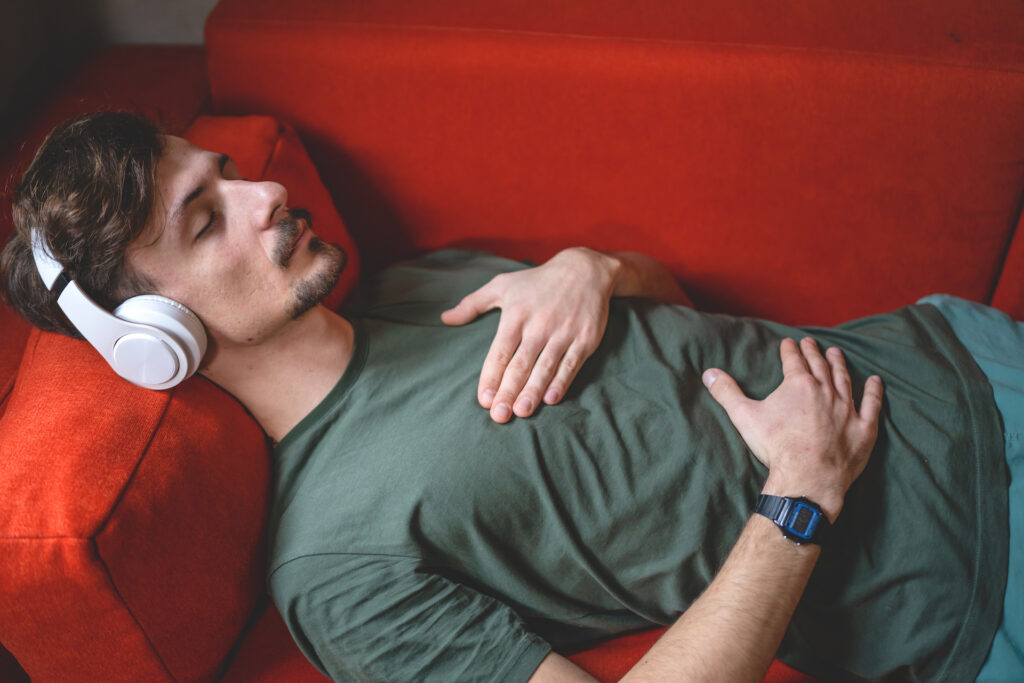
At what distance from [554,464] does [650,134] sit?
2.30 feet

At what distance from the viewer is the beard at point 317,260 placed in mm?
1101

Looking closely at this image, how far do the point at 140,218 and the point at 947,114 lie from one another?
1352 mm

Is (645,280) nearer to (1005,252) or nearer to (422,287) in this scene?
(422,287)

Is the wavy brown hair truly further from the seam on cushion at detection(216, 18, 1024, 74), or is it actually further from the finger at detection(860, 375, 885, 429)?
the finger at detection(860, 375, 885, 429)

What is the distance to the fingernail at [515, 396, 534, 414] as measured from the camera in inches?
42.9

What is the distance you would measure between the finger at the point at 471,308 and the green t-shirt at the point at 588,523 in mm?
80

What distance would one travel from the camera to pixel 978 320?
4.18 ft

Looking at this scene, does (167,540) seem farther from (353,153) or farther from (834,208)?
(834,208)

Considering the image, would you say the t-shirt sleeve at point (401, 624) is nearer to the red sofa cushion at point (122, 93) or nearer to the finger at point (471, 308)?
the finger at point (471, 308)

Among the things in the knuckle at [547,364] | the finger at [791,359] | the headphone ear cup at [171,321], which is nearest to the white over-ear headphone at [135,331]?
the headphone ear cup at [171,321]

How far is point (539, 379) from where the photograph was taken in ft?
3.67

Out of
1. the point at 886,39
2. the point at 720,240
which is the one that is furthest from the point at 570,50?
the point at 886,39

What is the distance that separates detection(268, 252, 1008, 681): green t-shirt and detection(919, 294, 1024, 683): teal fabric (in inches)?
0.7

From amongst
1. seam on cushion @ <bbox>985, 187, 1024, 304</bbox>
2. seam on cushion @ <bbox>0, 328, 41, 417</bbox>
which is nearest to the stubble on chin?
seam on cushion @ <bbox>0, 328, 41, 417</bbox>
